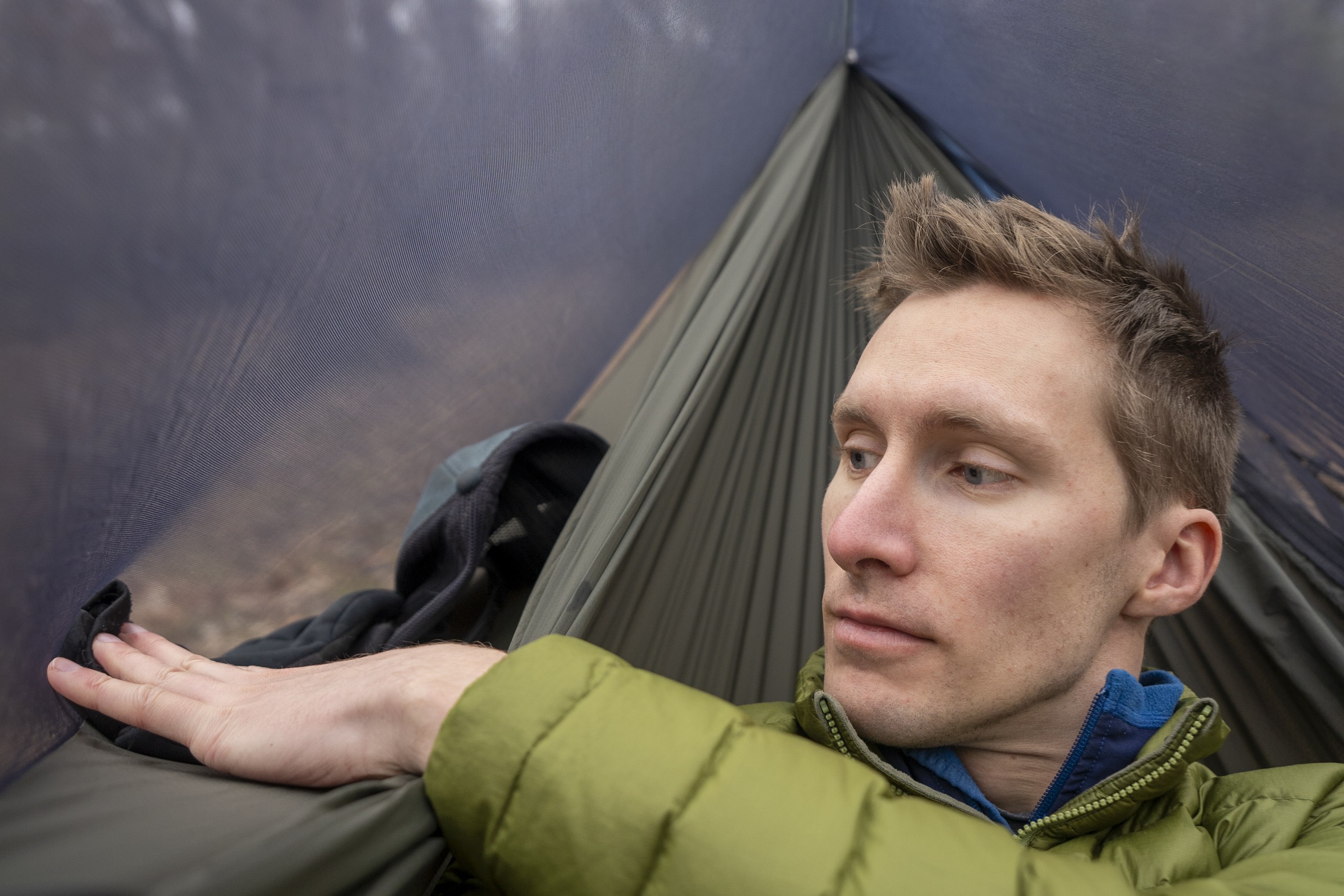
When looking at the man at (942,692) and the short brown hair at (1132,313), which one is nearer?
the man at (942,692)

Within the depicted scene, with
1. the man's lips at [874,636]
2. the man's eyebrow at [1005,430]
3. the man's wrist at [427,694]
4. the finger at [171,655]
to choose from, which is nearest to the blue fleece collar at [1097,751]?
the man's lips at [874,636]

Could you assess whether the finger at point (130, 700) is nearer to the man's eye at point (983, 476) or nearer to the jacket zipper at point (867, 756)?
the jacket zipper at point (867, 756)

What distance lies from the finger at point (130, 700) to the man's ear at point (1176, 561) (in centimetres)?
99

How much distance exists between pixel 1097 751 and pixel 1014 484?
0.96ft

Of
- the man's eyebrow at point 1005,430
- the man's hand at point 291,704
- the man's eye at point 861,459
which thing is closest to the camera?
the man's hand at point 291,704

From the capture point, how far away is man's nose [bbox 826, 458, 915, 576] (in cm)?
88

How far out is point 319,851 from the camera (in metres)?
0.55

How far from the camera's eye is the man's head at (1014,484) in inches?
34.3

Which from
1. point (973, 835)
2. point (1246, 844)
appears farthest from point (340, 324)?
point (1246, 844)

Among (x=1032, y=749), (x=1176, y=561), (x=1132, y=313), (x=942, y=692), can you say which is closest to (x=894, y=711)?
(x=942, y=692)

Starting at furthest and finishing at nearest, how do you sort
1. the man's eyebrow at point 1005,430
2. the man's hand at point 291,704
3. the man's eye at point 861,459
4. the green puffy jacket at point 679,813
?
the man's eye at point 861,459 < the man's eyebrow at point 1005,430 < the man's hand at point 291,704 < the green puffy jacket at point 679,813

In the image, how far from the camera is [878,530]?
89cm

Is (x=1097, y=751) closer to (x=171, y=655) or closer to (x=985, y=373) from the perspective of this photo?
(x=985, y=373)

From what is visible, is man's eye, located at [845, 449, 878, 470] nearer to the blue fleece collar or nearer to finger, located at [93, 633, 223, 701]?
the blue fleece collar
